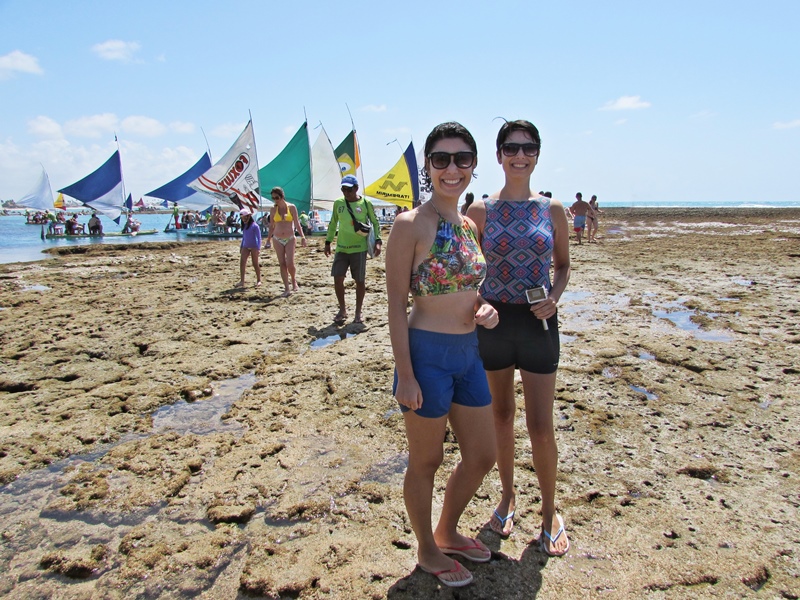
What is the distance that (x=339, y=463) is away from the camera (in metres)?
2.99

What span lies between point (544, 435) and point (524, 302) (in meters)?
0.60

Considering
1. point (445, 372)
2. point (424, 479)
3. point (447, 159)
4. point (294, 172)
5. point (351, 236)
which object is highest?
point (294, 172)

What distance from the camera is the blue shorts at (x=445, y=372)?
1.86 metres

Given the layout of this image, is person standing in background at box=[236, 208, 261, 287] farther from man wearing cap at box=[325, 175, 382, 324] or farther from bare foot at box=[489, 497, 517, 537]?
bare foot at box=[489, 497, 517, 537]

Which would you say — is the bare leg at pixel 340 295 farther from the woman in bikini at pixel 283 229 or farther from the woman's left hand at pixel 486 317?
the woman's left hand at pixel 486 317

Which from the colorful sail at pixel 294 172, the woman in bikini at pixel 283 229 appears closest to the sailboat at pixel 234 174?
the colorful sail at pixel 294 172

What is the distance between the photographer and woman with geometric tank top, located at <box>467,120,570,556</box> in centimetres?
221

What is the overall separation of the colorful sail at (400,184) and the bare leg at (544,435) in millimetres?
21920

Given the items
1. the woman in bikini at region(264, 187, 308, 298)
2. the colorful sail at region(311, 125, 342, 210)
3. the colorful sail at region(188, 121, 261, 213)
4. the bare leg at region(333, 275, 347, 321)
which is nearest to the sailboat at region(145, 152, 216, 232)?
the colorful sail at region(188, 121, 261, 213)

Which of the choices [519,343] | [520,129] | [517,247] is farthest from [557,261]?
[520,129]

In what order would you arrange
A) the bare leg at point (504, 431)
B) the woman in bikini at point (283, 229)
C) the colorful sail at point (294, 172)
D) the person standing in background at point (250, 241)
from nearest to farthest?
the bare leg at point (504, 431), the woman in bikini at point (283, 229), the person standing in background at point (250, 241), the colorful sail at point (294, 172)

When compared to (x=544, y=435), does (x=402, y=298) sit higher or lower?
higher

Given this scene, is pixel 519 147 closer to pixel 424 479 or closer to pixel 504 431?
pixel 504 431

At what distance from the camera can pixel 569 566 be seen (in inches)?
83.0
